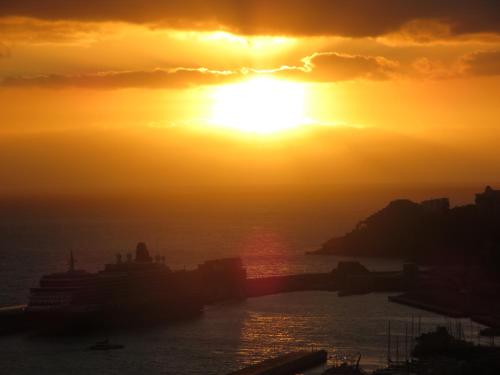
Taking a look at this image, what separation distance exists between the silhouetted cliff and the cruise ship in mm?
52221

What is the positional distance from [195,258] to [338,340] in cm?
6395

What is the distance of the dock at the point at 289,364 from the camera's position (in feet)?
174

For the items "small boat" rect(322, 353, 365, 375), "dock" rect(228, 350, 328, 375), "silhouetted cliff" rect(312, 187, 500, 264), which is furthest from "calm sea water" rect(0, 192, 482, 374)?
"silhouetted cliff" rect(312, 187, 500, 264)

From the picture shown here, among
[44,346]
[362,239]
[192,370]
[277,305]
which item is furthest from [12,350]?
[362,239]

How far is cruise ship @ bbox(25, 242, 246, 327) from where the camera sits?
75.5 m

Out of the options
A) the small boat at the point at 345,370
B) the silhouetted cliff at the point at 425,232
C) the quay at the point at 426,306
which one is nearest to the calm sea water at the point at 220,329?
the quay at the point at 426,306

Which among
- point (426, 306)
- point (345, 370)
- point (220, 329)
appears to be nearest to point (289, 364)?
point (345, 370)

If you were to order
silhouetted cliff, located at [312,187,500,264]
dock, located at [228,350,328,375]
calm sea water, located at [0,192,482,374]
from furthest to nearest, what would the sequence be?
1. silhouetted cliff, located at [312,187,500,264]
2. calm sea water, located at [0,192,482,374]
3. dock, located at [228,350,328,375]

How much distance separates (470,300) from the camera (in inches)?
3423

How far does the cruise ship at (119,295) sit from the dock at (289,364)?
2120 centimetres

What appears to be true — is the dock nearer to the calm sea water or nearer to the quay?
the calm sea water

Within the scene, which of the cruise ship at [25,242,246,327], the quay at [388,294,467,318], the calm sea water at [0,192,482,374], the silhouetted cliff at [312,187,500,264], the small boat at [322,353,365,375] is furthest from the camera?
the silhouetted cliff at [312,187,500,264]

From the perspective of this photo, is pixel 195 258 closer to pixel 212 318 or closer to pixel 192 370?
pixel 212 318

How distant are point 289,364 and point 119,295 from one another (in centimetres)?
2675
